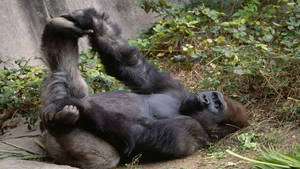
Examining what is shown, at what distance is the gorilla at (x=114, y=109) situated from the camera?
2559 millimetres

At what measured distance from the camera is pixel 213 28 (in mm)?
5043

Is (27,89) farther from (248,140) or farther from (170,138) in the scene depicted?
(248,140)

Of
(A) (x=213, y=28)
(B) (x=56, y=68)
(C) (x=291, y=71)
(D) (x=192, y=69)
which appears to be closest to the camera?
(B) (x=56, y=68)

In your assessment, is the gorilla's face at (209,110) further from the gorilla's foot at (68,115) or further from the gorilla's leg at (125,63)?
the gorilla's foot at (68,115)

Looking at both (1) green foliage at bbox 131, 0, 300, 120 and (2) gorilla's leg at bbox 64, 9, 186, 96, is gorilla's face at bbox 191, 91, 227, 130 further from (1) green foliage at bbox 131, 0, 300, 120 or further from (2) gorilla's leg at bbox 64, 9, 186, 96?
(1) green foliage at bbox 131, 0, 300, 120

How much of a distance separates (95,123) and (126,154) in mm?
337

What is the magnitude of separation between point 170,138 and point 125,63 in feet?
2.86

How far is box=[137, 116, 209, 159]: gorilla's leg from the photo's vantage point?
2777 mm

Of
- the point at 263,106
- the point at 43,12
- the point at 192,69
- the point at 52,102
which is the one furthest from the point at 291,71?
the point at 43,12

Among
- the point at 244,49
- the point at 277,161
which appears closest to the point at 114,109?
the point at 277,161

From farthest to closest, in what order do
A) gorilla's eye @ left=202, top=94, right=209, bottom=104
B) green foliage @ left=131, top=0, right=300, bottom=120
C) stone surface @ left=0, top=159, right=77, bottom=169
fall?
1. green foliage @ left=131, top=0, right=300, bottom=120
2. gorilla's eye @ left=202, top=94, right=209, bottom=104
3. stone surface @ left=0, top=159, right=77, bottom=169

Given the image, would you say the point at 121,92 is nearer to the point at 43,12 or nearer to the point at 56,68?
the point at 56,68

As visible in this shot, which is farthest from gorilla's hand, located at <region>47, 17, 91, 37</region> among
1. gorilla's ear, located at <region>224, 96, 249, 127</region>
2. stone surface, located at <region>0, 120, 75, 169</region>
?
gorilla's ear, located at <region>224, 96, 249, 127</region>

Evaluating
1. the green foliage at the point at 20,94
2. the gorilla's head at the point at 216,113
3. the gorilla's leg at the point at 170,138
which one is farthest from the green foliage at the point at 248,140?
the green foliage at the point at 20,94
